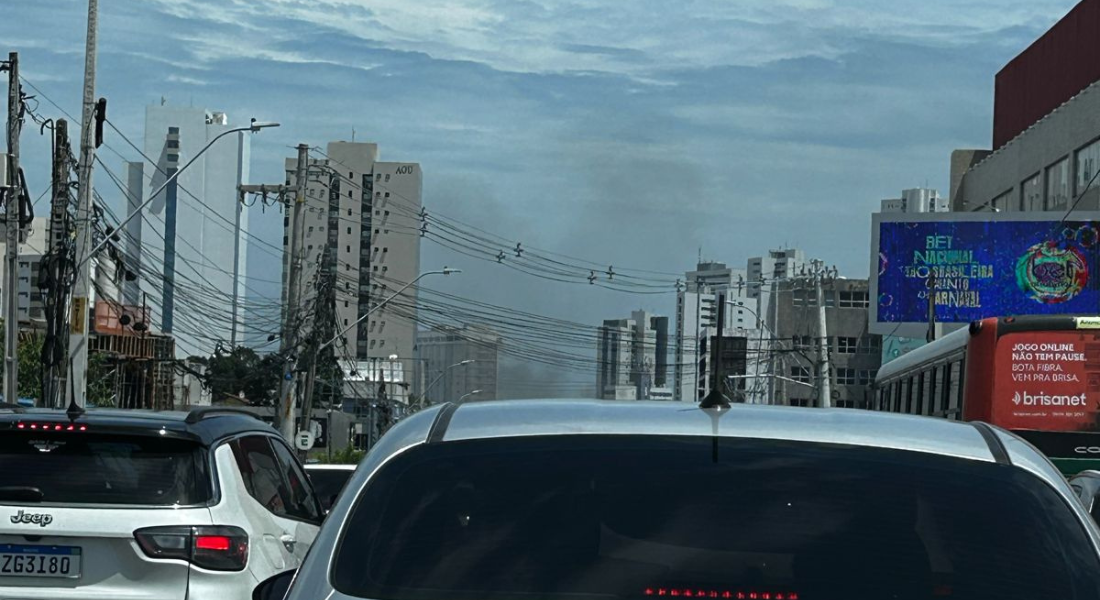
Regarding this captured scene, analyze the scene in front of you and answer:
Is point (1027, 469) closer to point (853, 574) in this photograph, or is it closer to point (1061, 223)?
point (853, 574)

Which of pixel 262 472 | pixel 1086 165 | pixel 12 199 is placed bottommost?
pixel 262 472

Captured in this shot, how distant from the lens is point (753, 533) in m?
3.44

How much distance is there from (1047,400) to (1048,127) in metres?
37.8

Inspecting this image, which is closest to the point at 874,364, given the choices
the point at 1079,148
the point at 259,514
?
the point at 1079,148

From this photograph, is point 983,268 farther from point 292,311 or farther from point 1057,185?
point 292,311

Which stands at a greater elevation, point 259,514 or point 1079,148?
point 1079,148

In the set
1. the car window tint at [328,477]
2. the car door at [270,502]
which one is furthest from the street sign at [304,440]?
the car door at [270,502]

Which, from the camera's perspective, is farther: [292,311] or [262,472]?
[292,311]

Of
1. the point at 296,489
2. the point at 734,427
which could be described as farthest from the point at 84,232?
the point at 734,427

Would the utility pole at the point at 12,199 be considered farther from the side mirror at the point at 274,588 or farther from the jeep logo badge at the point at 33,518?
the side mirror at the point at 274,588

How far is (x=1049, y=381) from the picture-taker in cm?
1928

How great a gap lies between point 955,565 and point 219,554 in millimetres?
4210

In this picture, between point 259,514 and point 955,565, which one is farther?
point 259,514

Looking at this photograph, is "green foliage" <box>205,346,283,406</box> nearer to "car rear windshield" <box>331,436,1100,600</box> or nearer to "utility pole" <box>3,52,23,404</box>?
"utility pole" <box>3,52,23,404</box>
